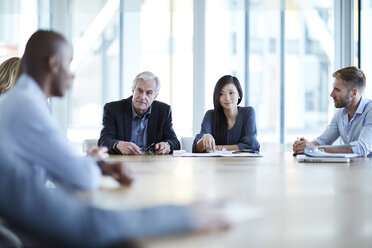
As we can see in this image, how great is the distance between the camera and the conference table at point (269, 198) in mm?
907

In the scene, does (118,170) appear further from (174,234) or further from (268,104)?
(268,104)

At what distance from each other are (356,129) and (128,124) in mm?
1902

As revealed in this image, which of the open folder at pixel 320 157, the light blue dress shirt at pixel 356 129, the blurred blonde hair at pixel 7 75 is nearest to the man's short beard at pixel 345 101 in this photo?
the light blue dress shirt at pixel 356 129

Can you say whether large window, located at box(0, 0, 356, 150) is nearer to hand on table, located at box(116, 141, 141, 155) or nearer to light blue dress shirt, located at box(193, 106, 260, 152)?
light blue dress shirt, located at box(193, 106, 260, 152)

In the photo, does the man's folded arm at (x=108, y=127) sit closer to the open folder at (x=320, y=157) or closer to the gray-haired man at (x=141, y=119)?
the gray-haired man at (x=141, y=119)

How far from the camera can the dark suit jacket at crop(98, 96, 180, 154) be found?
12.2ft

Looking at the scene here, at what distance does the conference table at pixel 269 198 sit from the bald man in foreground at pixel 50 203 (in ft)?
0.16

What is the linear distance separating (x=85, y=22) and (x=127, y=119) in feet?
10.0

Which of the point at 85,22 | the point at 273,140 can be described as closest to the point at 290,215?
the point at 273,140

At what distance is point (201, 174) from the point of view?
2.05 meters

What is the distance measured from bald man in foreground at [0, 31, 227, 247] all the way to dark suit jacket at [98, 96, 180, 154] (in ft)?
7.94

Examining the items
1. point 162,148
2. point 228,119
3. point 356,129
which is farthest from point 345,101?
point 162,148

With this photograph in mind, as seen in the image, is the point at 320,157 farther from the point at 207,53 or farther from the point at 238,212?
the point at 207,53

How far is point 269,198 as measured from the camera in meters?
1.40
